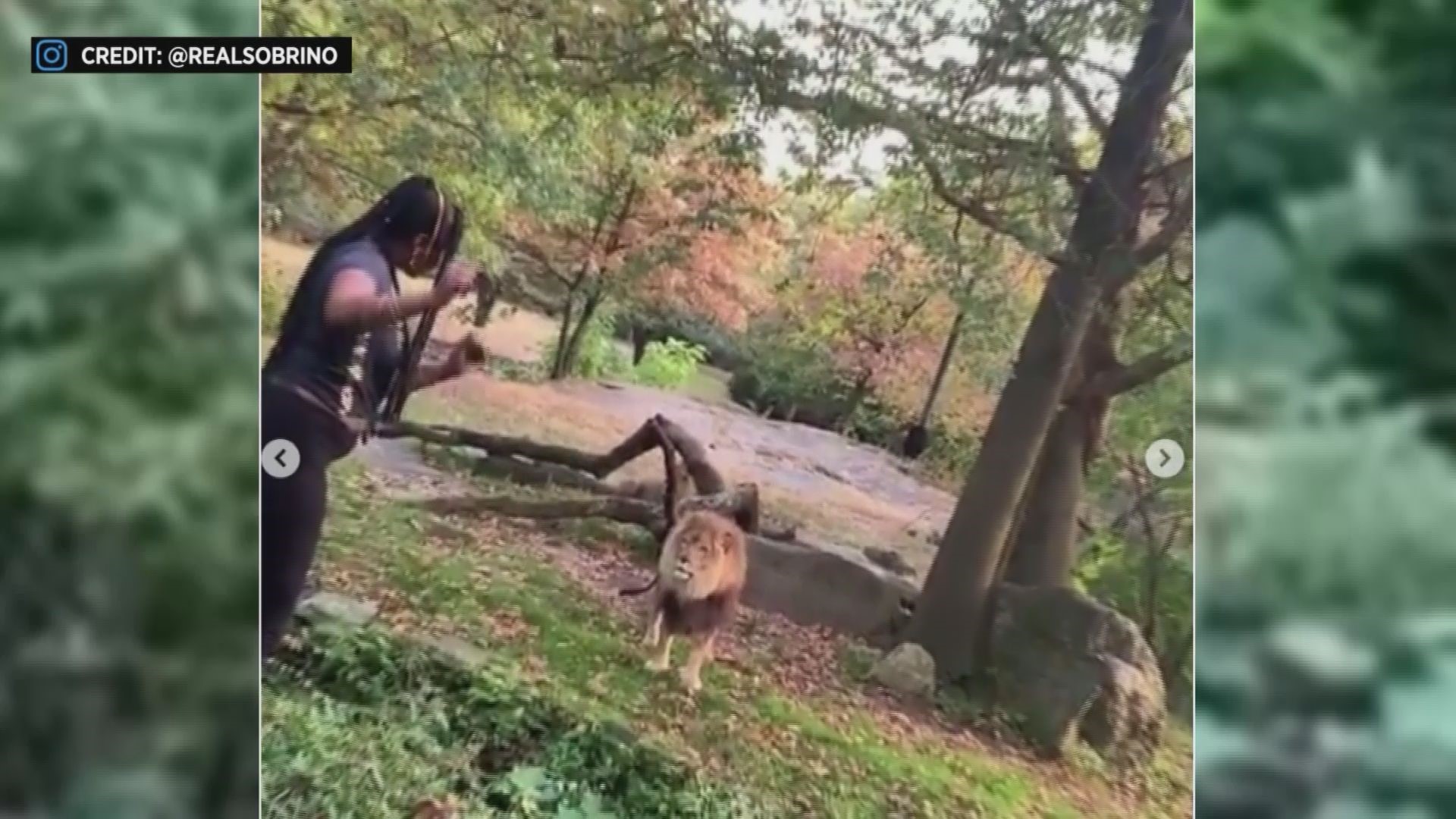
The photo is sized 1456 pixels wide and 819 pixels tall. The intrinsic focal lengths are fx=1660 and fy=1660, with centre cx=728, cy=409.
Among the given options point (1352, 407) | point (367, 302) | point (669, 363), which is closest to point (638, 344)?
point (669, 363)

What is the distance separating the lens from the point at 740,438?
4.94 ft

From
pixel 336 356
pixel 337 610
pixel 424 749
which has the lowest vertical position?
pixel 424 749

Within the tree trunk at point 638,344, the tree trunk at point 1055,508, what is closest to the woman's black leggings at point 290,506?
the tree trunk at point 638,344

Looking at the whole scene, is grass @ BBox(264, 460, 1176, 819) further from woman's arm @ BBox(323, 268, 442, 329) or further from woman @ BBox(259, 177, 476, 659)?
woman's arm @ BBox(323, 268, 442, 329)

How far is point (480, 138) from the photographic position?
1503mm

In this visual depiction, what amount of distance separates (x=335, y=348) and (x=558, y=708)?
0.38 metres

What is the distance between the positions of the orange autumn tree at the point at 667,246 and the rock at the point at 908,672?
333 millimetres

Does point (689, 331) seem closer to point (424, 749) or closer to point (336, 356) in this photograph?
point (336, 356)

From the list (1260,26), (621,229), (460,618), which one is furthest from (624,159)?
(1260,26)

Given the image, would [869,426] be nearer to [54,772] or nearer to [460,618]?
[460,618]

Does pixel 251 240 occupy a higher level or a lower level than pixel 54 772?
higher

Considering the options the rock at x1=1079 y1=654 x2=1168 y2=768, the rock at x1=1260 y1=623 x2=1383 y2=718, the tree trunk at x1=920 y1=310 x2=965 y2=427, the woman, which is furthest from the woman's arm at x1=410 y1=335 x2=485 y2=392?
the rock at x1=1260 y1=623 x2=1383 y2=718

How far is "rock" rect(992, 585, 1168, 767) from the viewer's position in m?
1.50

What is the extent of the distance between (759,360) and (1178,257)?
1.27 feet
